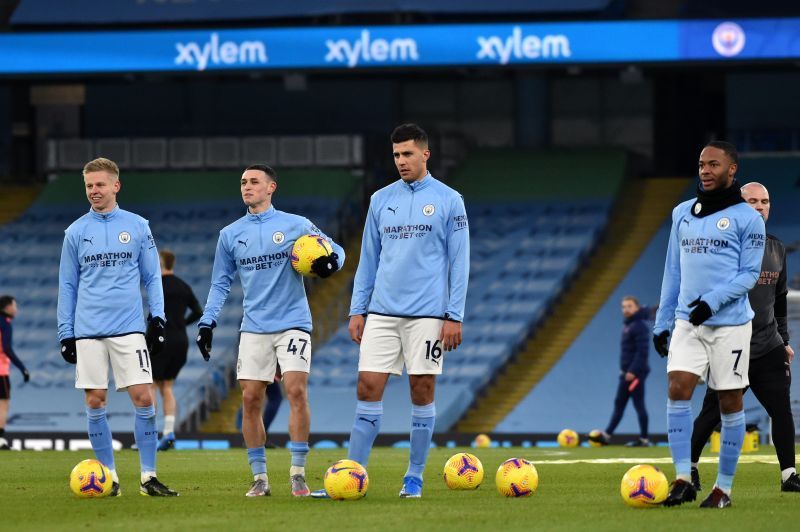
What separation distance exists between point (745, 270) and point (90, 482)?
185 inches

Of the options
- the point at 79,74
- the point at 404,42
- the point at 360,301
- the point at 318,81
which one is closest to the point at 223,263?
the point at 360,301

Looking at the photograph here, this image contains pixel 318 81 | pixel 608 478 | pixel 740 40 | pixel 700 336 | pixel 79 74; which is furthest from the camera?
pixel 318 81

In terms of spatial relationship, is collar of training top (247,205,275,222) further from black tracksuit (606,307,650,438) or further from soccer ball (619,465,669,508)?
black tracksuit (606,307,650,438)

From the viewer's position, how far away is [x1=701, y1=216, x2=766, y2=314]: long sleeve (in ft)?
33.2

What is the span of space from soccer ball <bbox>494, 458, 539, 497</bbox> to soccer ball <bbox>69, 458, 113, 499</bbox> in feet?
9.01

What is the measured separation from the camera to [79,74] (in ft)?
103

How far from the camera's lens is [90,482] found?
11.4 m

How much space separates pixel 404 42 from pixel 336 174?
477 cm

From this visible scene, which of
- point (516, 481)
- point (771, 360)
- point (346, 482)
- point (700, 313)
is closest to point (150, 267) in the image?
point (346, 482)

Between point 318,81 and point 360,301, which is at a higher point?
point 318,81

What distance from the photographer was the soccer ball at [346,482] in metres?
10.8

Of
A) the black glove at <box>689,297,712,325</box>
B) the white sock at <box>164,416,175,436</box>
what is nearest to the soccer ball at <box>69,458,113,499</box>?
the black glove at <box>689,297,712,325</box>

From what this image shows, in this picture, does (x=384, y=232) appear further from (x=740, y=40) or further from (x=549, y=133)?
(x=549, y=133)

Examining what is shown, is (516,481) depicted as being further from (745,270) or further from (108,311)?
(108,311)
